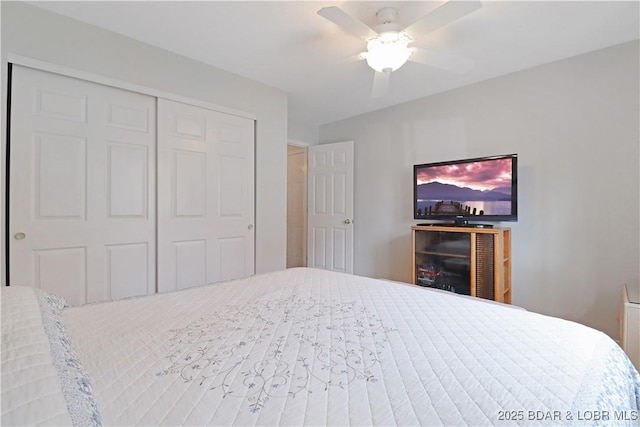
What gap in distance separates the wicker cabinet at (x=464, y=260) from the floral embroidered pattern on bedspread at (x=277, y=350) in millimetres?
1913

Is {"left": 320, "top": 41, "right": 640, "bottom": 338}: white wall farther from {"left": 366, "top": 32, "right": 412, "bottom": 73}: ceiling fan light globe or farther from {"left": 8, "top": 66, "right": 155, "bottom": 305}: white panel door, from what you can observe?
{"left": 8, "top": 66, "right": 155, "bottom": 305}: white panel door

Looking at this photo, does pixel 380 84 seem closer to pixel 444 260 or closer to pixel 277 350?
pixel 444 260

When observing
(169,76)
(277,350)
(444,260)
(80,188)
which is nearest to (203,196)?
(80,188)

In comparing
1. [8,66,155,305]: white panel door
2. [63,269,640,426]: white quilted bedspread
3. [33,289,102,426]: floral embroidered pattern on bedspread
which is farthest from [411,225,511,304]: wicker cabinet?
[33,289,102,426]: floral embroidered pattern on bedspread

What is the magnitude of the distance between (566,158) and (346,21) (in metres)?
2.18

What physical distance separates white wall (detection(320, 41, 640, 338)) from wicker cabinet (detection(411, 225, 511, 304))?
0.97 ft

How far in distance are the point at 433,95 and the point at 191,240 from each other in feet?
9.49

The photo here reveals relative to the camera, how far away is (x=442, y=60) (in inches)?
101

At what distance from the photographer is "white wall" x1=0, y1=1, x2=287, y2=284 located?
6.13 ft

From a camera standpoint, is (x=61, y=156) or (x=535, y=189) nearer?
(x=61, y=156)

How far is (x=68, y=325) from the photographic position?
3.43 ft

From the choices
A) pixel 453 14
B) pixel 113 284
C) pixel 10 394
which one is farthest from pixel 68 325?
pixel 453 14

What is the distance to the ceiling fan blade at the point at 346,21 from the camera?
5.35ft

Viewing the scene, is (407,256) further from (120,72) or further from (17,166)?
(17,166)
